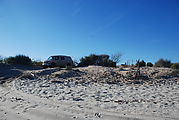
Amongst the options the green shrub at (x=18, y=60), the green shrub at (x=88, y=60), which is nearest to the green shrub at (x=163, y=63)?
the green shrub at (x=88, y=60)

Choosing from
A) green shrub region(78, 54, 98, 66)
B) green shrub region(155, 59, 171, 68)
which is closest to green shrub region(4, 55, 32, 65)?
green shrub region(78, 54, 98, 66)

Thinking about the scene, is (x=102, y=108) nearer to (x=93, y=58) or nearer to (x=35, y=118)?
(x=35, y=118)

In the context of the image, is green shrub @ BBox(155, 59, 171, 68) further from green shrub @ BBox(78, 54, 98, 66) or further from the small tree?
green shrub @ BBox(78, 54, 98, 66)

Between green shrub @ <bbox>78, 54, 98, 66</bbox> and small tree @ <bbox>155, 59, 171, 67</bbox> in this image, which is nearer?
small tree @ <bbox>155, 59, 171, 67</bbox>

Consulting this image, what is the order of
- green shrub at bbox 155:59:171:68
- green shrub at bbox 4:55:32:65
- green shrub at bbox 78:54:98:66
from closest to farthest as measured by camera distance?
green shrub at bbox 155:59:171:68
green shrub at bbox 4:55:32:65
green shrub at bbox 78:54:98:66

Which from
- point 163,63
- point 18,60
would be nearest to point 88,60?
point 18,60

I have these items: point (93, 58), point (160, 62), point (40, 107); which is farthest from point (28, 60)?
point (40, 107)

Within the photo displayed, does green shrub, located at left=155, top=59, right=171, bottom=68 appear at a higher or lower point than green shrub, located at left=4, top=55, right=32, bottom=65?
lower

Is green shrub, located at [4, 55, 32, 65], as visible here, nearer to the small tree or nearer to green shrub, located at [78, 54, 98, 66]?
green shrub, located at [78, 54, 98, 66]

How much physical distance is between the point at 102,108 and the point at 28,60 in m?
21.5

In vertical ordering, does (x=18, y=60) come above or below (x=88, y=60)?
below

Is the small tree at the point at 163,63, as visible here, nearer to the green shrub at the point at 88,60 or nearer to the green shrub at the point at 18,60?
the green shrub at the point at 88,60

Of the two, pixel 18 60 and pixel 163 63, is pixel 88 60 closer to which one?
pixel 18 60

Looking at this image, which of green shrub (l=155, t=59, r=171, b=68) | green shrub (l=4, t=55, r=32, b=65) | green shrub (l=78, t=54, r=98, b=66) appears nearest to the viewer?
green shrub (l=155, t=59, r=171, b=68)
